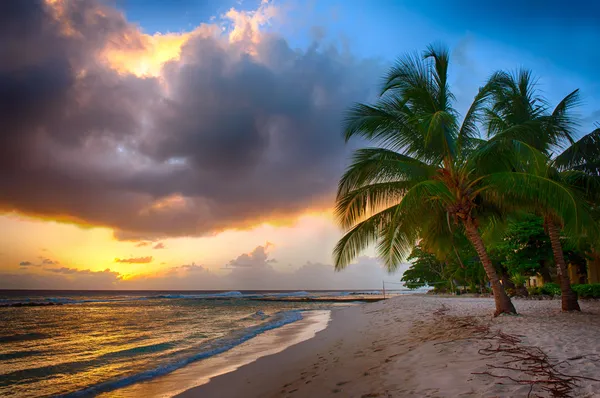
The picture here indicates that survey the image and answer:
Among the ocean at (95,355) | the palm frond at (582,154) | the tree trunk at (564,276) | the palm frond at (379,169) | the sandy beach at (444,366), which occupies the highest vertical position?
the palm frond at (582,154)

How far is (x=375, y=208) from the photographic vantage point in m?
10.3

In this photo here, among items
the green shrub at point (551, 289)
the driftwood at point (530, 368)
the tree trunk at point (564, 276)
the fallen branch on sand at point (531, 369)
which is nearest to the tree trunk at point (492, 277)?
the tree trunk at point (564, 276)

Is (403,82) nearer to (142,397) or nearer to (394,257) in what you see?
(394,257)

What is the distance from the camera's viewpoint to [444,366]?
16.9 ft

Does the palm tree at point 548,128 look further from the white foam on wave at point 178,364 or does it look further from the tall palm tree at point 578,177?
the white foam on wave at point 178,364

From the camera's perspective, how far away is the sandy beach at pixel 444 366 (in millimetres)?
4094

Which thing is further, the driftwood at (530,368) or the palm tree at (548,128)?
the palm tree at (548,128)

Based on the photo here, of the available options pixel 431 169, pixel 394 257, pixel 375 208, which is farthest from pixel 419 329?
pixel 431 169

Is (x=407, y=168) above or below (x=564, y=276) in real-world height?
above

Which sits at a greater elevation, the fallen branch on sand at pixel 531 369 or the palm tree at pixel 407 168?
the palm tree at pixel 407 168

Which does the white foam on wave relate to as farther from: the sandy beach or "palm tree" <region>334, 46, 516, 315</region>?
"palm tree" <region>334, 46, 516, 315</region>

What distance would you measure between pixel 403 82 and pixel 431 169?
8.90 ft

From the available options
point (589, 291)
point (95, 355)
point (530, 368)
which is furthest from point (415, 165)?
point (589, 291)

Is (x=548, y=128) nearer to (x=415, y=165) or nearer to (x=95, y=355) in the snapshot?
(x=415, y=165)
